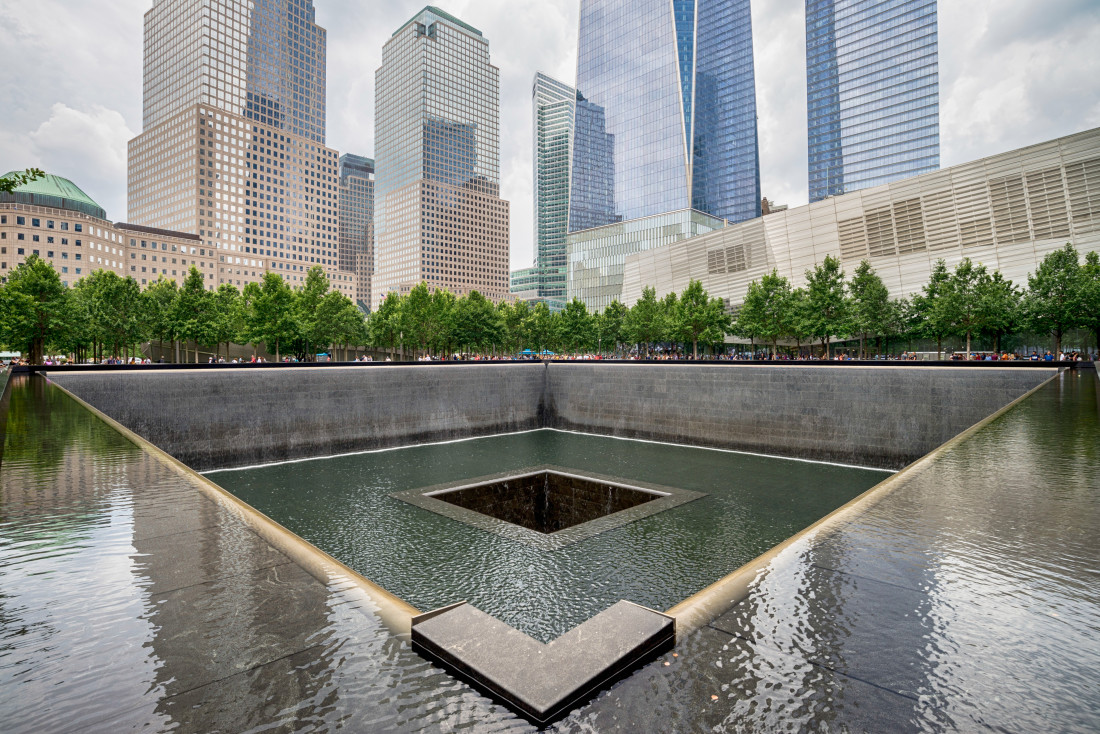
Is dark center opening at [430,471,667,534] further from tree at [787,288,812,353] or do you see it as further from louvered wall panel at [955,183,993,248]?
louvered wall panel at [955,183,993,248]

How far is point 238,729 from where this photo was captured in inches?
81.1

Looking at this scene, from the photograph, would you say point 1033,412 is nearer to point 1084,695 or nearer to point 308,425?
point 1084,695

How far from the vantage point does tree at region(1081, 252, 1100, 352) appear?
38.2 m

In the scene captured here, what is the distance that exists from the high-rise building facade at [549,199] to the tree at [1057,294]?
134532mm

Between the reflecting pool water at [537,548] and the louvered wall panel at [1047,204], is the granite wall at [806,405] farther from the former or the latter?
the louvered wall panel at [1047,204]

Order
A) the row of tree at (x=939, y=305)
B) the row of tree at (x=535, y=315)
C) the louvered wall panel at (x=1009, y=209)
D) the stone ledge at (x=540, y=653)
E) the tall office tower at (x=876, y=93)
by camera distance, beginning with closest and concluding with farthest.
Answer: the stone ledge at (x=540, y=653)
the row of tree at (x=939, y=305)
the row of tree at (x=535, y=315)
the louvered wall panel at (x=1009, y=209)
the tall office tower at (x=876, y=93)

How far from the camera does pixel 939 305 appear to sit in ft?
143

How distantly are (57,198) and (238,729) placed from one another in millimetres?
144475

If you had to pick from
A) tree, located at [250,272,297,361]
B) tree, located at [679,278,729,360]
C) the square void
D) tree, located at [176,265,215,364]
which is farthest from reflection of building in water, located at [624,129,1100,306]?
tree, located at [176,265,215,364]

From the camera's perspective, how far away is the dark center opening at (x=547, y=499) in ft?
52.5

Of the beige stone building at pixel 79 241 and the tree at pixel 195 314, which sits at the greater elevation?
the beige stone building at pixel 79 241

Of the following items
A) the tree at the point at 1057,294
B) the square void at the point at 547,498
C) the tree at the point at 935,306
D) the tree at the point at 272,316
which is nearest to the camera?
the square void at the point at 547,498

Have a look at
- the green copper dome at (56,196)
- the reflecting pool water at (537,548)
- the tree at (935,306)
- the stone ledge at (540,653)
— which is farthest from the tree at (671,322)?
the green copper dome at (56,196)

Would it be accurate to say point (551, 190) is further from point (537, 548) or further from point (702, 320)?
point (537, 548)
